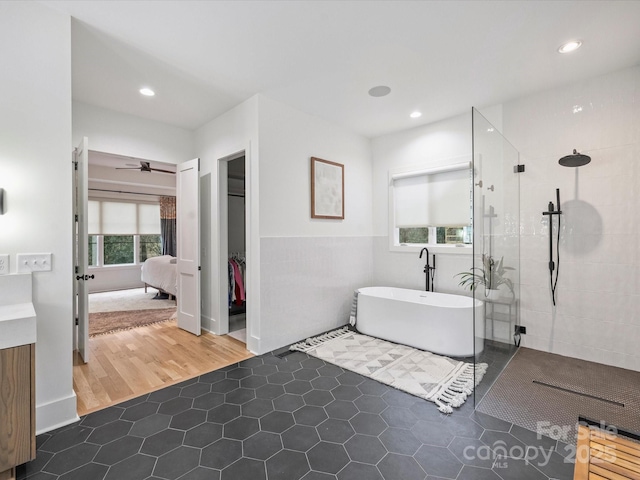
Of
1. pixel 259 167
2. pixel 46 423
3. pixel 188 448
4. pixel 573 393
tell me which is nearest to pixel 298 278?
pixel 259 167

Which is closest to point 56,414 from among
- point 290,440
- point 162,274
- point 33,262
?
point 33,262

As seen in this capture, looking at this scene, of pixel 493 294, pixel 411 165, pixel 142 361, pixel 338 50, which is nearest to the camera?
pixel 338 50

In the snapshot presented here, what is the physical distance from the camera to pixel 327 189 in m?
4.02

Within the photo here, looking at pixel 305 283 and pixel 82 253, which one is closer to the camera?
pixel 82 253

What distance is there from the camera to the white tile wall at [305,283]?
3332mm

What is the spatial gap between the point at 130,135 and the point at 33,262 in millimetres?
2363

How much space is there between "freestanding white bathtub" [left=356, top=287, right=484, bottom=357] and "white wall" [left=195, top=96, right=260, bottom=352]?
4.52ft

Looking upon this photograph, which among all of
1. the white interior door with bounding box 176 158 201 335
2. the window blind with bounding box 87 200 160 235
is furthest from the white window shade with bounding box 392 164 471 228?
the window blind with bounding box 87 200 160 235

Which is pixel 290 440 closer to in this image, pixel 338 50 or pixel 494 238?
pixel 494 238

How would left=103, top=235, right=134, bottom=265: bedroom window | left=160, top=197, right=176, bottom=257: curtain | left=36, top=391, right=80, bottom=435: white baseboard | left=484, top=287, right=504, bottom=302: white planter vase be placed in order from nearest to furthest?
1. left=36, top=391, right=80, bottom=435: white baseboard
2. left=484, top=287, right=504, bottom=302: white planter vase
3. left=103, top=235, right=134, bottom=265: bedroom window
4. left=160, top=197, right=176, bottom=257: curtain

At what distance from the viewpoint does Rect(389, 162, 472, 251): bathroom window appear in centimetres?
394

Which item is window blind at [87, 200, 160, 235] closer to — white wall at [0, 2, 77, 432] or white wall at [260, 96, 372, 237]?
white wall at [260, 96, 372, 237]

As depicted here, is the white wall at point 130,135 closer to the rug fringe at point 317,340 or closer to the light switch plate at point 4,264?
the light switch plate at point 4,264

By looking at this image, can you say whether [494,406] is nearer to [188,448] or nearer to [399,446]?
[399,446]
